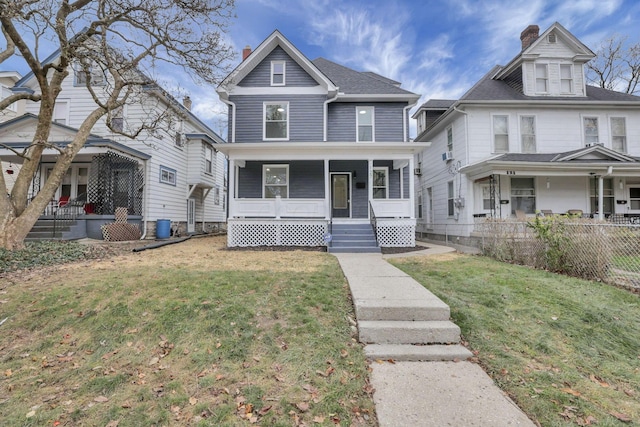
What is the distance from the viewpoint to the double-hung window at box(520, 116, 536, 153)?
12539 millimetres

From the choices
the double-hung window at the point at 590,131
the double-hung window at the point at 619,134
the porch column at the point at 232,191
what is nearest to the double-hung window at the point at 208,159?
the porch column at the point at 232,191

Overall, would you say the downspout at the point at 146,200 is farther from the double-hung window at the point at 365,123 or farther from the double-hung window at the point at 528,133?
the double-hung window at the point at 528,133

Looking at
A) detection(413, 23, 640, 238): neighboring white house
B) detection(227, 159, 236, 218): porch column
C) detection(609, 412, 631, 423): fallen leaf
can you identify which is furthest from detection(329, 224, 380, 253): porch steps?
detection(609, 412, 631, 423): fallen leaf

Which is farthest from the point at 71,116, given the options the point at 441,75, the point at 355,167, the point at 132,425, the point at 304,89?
the point at 441,75

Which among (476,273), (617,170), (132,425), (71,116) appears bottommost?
(132,425)

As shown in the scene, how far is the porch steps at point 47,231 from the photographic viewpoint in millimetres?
10828

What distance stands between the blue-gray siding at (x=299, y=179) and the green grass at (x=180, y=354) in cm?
807

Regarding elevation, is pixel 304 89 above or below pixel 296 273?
above

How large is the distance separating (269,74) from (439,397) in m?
13.6

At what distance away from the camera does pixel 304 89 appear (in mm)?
13102

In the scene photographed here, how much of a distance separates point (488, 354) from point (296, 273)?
3.39 m

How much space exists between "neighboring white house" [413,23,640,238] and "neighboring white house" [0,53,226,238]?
413 inches

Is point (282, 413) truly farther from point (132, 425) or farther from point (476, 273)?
point (476, 273)

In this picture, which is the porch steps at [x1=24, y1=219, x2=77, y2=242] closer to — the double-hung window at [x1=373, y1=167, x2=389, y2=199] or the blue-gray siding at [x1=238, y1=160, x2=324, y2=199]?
the blue-gray siding at [x1=238, y1=160, x2=324, y2=199]
